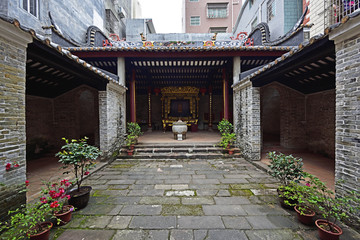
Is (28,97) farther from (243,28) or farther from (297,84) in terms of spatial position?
(243,28)

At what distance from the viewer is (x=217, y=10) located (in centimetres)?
2144

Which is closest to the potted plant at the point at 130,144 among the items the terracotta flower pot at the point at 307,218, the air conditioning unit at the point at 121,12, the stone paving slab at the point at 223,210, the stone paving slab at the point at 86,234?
the stone paving slab at the point at 86,234

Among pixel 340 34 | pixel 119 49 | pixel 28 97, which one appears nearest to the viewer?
pixel 340 34

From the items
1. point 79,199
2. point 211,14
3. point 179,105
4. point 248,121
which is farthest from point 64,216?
point 211,14

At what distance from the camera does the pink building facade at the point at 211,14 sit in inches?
831

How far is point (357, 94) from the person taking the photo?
2369mm

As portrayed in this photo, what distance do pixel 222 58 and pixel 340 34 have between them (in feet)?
18.0

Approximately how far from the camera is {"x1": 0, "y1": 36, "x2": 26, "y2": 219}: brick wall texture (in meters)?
2.39

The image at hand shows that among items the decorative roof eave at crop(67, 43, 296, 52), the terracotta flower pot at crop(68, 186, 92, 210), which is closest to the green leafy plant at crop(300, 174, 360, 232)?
the terracotta flower pot at crop(68, 186, 92, 210)

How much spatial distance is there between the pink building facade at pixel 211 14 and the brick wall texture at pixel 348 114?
22.0m

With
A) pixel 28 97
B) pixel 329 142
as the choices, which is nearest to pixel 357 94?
pixel 329 142

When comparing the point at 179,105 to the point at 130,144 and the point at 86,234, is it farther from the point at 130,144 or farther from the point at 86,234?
the point at 86,234

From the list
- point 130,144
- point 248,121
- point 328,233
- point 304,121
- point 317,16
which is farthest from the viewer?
point 304,121

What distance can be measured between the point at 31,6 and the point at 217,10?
2094 centimetres
